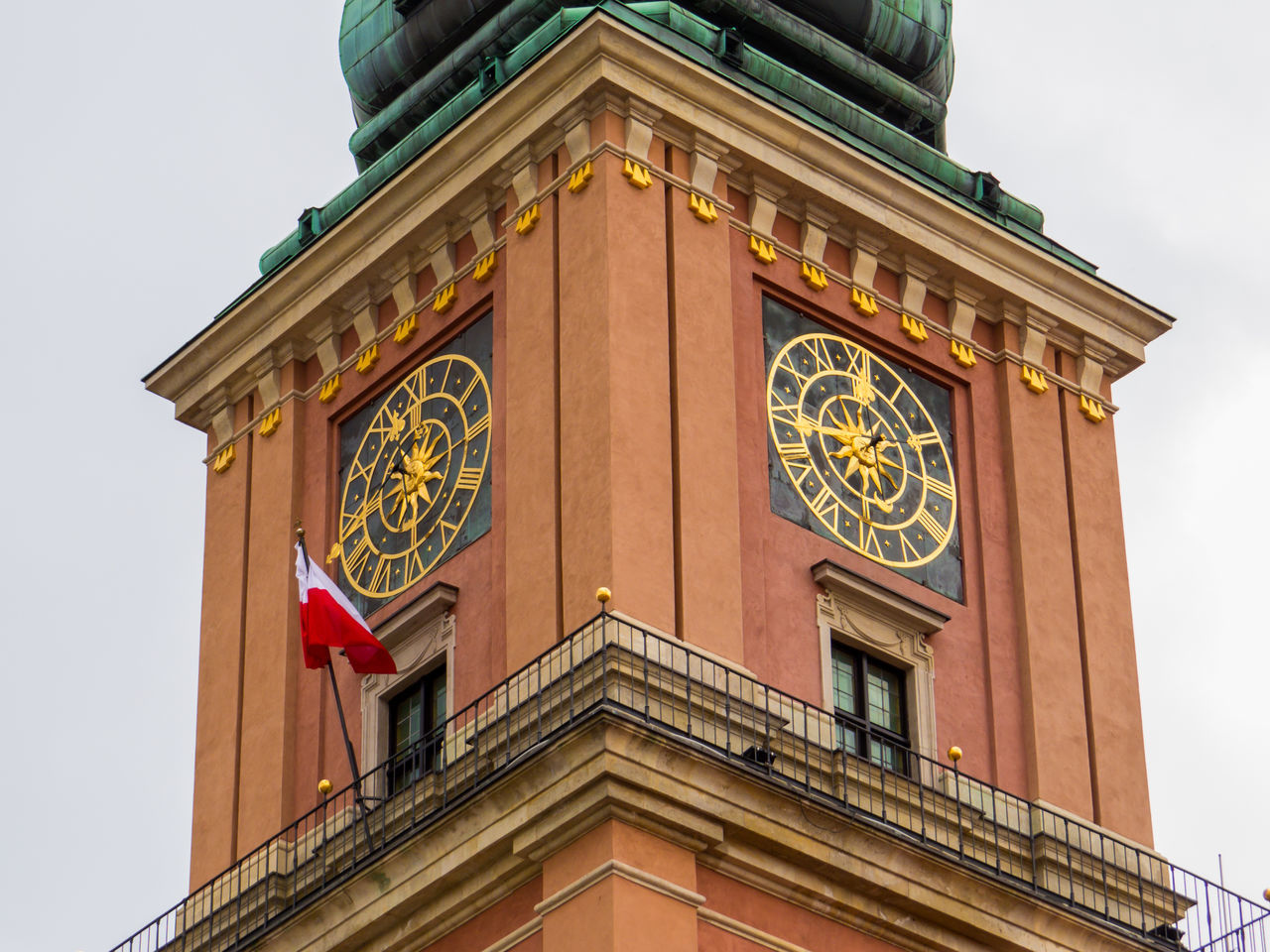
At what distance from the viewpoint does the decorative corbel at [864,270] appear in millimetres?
37969

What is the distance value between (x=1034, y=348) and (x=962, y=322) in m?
0.79

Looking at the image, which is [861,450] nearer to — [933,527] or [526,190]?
[933,527]

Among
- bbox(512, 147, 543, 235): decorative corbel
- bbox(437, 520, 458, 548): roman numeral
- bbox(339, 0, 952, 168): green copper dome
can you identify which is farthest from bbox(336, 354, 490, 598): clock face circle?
bbox(339, 0, 952, 168): green copper dome

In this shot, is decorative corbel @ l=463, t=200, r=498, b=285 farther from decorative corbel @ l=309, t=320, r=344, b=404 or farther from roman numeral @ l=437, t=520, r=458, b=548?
roman numeral @ l=437, t=520, r=458, b=548

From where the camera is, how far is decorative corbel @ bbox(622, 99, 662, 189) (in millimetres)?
36656

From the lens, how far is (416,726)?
36250 millimetres

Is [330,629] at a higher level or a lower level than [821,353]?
lower

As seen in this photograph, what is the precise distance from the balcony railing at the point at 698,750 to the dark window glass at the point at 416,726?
42 mm

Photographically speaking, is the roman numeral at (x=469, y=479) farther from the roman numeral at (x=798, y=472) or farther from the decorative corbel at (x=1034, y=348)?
the decorative corbel at (x=1034, y=348)

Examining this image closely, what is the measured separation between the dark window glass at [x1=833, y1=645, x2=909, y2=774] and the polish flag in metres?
3.66

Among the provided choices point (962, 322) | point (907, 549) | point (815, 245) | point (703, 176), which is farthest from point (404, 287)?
point (907, 549)

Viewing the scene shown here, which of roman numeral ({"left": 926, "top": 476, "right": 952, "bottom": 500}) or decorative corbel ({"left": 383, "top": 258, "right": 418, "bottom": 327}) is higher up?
decorative corbel ({"left": 383, "top": 258, "right": 418, "bottom": 327})

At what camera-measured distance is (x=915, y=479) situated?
123 feet

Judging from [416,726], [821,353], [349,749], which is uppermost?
[821,353]
